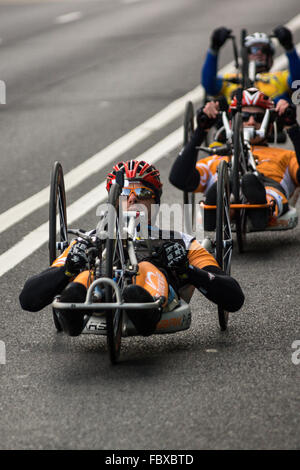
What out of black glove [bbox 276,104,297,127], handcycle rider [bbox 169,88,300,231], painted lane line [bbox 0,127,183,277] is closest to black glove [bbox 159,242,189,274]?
handcycle rider [bbox 169,88,300,231]

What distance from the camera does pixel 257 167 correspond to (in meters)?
9.53

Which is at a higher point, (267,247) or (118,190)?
(118,190)

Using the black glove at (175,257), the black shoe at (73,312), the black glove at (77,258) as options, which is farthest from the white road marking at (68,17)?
the black shoe at (73,312)

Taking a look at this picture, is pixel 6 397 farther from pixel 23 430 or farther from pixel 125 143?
pixel 125 143

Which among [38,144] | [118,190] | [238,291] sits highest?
[118,190]

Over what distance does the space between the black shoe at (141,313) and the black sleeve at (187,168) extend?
3.23 meters

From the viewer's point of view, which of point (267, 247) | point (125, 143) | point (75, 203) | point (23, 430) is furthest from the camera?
point (125, 143)

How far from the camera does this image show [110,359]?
6.36m

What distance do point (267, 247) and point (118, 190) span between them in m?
3.44

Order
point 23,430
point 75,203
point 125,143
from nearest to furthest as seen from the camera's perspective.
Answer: point 23,430 → point 75,203 → point 125,143

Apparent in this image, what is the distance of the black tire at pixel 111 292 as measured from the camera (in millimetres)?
5945

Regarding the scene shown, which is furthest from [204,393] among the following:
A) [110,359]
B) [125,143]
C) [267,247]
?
[125,143]

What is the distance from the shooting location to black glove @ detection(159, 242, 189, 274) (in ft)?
21.5
